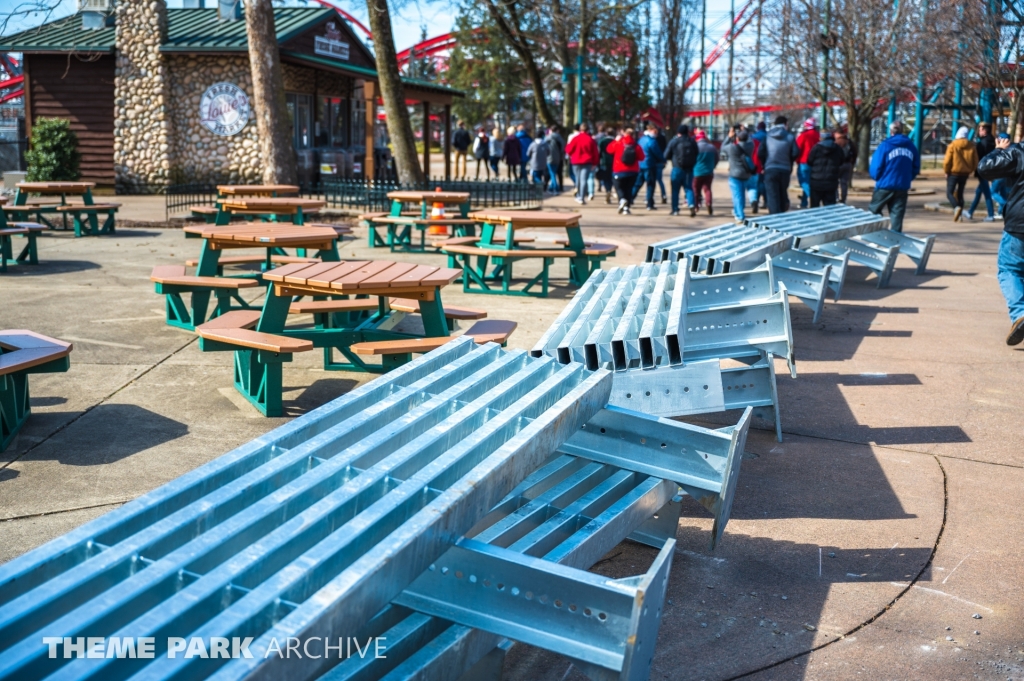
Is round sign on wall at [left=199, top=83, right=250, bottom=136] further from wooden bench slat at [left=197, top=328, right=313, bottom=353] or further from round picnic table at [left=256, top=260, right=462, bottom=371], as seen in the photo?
wooden bench slat at [left=197, top=328, right=313, bottom=353]

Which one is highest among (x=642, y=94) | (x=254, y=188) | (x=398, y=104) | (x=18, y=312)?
(x=642, y=94)

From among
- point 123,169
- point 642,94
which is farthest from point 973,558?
point 642,94

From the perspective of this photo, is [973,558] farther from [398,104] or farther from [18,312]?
[398,104]

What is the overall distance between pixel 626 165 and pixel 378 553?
1679 centimetres

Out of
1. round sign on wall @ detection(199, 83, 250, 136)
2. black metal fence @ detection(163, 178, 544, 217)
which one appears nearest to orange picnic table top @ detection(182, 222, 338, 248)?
black metal fence @ detection(163, 178, 544, 217)

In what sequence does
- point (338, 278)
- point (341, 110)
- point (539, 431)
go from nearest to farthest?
1. point (539, 431)
2. point (338, 278)
3. point (341, 110)

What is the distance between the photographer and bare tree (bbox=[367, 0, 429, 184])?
18281 mm

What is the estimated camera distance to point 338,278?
597cm

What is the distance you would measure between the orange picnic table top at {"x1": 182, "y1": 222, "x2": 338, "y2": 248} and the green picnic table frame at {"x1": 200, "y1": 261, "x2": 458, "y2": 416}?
3.81ft

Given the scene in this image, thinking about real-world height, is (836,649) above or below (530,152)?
below

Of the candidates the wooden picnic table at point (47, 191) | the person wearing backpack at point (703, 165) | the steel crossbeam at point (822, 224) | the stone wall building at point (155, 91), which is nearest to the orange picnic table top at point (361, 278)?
the steel crossbeam at point (822, 224)

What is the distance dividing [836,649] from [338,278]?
3.76 m

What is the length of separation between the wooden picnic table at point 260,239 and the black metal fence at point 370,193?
8956 mm

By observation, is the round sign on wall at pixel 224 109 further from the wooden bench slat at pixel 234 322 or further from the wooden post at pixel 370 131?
the wooden bench slat at pixel 234 322
